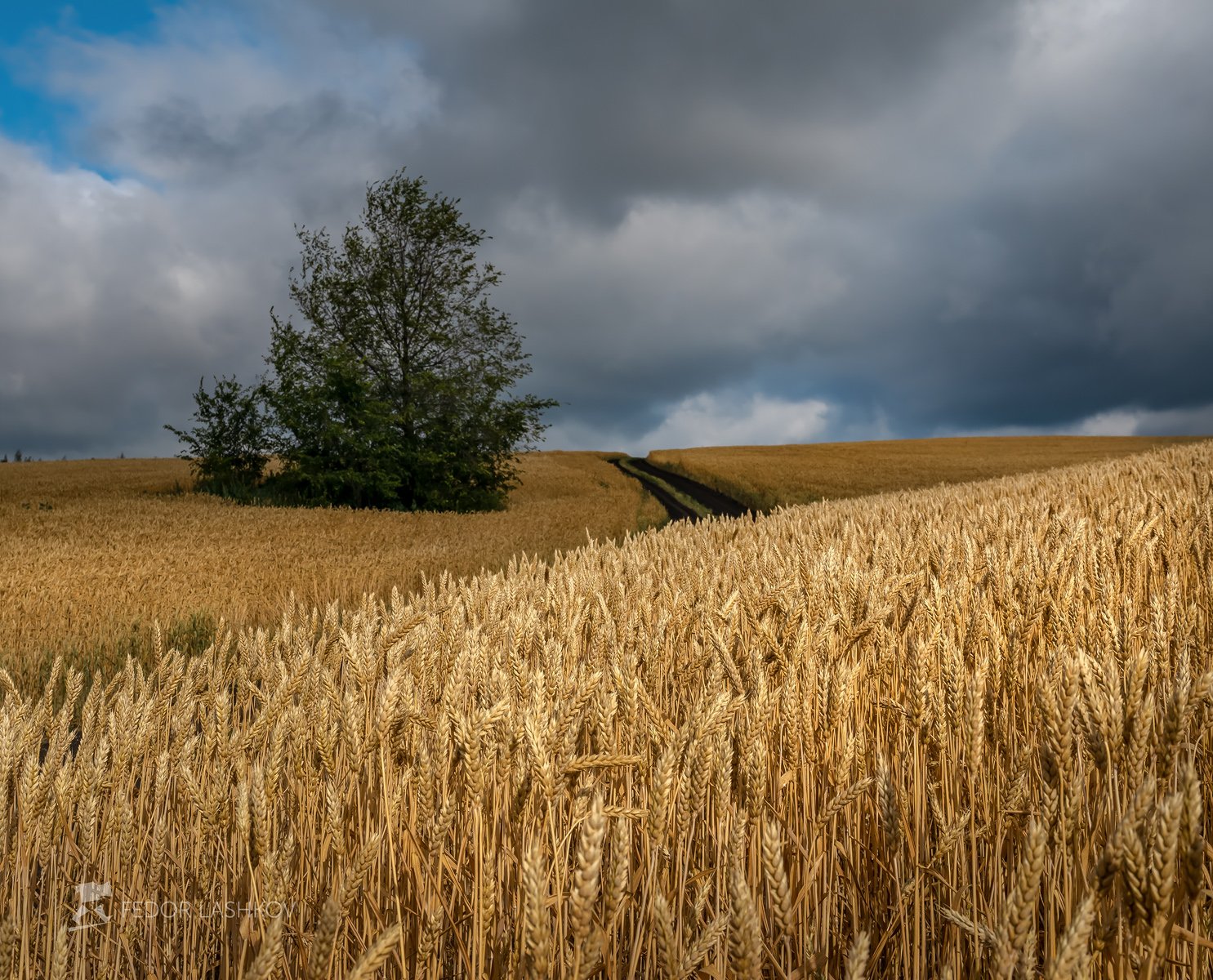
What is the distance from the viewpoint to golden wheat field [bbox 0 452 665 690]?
292 inches

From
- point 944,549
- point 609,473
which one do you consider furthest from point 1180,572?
point 609,473

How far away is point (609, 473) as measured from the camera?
5331cm

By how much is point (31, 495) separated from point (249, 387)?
7239 millimetres

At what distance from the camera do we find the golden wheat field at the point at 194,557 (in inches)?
292

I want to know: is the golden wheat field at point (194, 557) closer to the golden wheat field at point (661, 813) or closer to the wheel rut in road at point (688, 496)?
the golden wheat field at point (661, 813)

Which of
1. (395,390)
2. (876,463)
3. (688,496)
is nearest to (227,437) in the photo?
(395,390)

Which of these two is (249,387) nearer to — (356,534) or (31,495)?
(31,495)

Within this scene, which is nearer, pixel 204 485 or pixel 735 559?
pixel 735 559

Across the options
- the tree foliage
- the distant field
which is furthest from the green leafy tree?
the distant field
